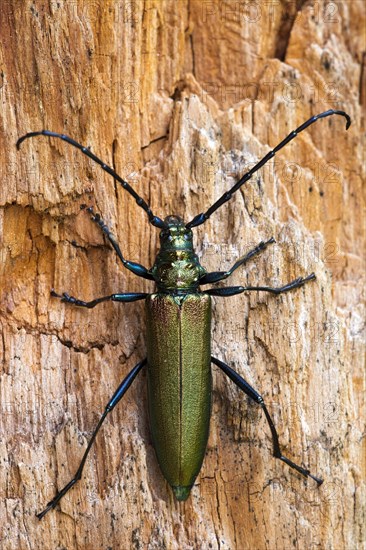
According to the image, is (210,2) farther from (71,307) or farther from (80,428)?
(80,428)

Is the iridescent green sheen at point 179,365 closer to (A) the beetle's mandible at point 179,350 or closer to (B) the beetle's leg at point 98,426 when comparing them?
(A) the beetle's mandible at point 179,350

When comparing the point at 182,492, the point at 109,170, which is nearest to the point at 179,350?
the point at 182,492

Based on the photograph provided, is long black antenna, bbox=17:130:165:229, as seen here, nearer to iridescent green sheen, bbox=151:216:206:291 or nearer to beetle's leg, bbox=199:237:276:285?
iridescent green sheen, bbox=151:216:206:291

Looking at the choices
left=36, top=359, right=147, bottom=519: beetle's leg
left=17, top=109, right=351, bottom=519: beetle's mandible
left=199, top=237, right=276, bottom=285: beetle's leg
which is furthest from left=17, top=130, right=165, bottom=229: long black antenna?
left=36, top=359, right=147, bottom=519: beetle's leg

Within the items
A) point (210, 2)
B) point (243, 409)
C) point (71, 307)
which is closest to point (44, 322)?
point (71, 307)

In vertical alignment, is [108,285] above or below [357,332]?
above
